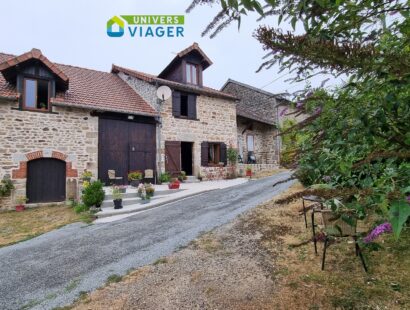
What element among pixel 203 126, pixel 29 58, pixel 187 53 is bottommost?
pixel 203 126

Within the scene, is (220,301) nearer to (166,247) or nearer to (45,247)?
(166,247)

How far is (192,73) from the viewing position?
1407 centimetres

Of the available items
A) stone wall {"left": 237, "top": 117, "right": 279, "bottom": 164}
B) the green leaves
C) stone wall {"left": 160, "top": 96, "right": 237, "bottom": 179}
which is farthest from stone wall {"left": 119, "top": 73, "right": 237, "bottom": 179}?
the green leaves

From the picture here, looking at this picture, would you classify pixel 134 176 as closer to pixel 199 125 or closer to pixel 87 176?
pixel 87 176

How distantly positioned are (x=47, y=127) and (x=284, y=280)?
32.7 feet

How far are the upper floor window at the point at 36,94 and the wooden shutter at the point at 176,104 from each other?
532 cm

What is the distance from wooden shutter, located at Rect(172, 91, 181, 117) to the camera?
1286cm

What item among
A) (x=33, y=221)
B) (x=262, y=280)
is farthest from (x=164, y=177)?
(x=262, y=280)

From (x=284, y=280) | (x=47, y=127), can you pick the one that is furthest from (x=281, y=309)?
(x=47, y=127)

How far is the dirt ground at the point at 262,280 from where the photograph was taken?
9.02ft

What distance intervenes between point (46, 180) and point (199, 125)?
7359mm

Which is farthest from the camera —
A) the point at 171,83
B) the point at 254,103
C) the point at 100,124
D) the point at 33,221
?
the point at 254,103

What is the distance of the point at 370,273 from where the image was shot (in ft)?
10.4

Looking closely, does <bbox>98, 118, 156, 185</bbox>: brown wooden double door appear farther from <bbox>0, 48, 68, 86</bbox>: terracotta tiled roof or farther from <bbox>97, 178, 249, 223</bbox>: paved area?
<bbox>0, 48, 68, 86</bbox>: terracotta tiled roof
